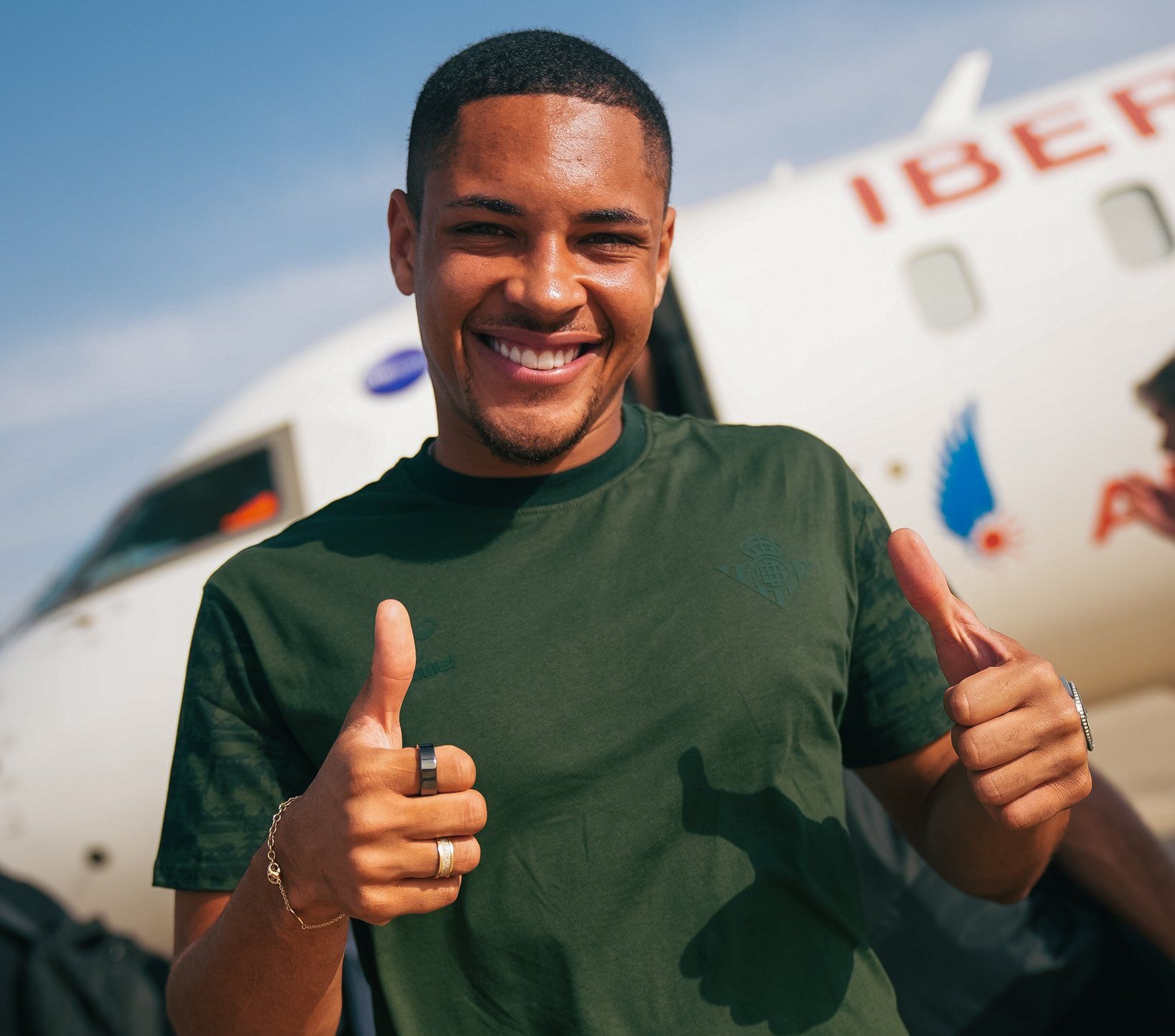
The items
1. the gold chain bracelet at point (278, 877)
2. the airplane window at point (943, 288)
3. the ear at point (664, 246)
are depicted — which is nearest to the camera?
the gold chain bracelet at point (278, 877)

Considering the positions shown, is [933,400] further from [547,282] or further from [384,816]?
[384,816]

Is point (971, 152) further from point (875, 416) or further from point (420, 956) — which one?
point (420, 956)

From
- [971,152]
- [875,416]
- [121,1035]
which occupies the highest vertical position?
[971,152]

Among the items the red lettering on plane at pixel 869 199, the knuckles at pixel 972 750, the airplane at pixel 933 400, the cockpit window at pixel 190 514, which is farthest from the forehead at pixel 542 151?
the red lettering on plane at pixel 869 199

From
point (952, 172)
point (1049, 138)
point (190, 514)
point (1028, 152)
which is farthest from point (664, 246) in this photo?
point (1049, 138)

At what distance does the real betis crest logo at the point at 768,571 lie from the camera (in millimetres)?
1639

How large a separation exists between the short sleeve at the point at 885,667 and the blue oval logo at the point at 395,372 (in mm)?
3739

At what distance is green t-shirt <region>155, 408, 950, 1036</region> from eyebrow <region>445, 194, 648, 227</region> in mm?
443

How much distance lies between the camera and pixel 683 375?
528 centimetres

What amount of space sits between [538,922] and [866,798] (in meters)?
1.96

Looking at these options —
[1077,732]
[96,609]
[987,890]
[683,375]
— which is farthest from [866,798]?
[96,609]

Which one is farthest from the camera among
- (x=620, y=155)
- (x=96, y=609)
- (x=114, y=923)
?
(x=96, y=609)

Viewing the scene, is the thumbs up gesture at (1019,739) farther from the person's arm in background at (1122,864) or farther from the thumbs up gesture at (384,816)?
the person's arm in background at (1122,864)

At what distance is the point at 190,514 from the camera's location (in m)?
5.19
